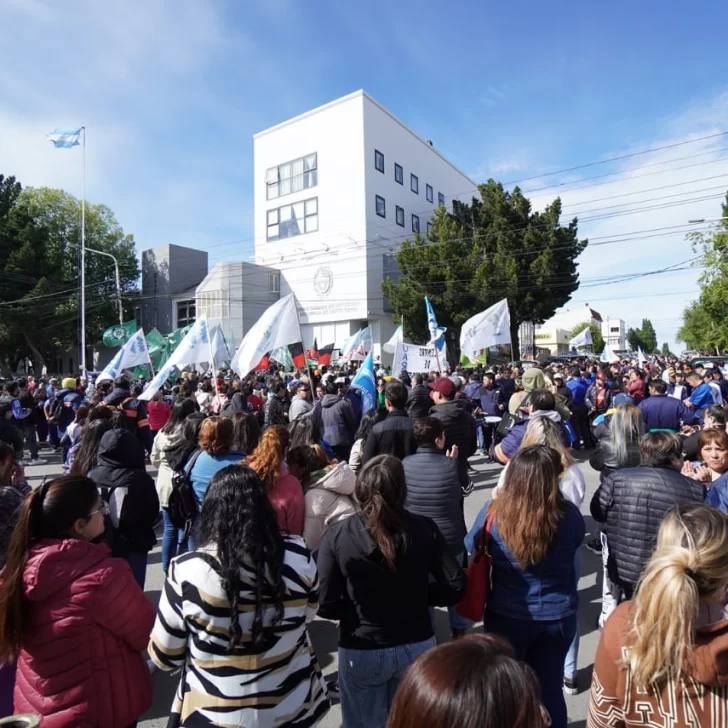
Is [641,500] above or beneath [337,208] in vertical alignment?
beneath

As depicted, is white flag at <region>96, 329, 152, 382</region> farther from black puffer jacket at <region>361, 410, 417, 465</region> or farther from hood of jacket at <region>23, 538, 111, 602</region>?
hood of jacket at <region>23, 538, 111, 602</region>

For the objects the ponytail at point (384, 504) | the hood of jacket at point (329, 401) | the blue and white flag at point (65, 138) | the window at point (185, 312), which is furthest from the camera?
the window at point (185, 312)

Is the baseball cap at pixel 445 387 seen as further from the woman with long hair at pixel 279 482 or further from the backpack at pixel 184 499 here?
the backpack at pixel 184 499

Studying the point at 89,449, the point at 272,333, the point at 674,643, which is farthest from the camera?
the point at 272,333

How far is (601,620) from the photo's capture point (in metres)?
4.28

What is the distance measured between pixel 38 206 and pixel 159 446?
48.6 m

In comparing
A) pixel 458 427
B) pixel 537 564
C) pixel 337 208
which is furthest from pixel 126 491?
pixel 337 208

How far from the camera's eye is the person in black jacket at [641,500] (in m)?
3.21

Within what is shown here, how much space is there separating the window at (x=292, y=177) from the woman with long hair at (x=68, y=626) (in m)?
38.9

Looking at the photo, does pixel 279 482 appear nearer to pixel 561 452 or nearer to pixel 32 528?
pixel 32 528

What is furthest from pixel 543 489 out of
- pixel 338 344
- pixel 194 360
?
pixel 338 344

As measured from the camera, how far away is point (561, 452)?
3.83 meters

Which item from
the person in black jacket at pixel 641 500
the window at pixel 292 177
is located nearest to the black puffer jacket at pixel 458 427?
the person in black jacket at pixel 641 500

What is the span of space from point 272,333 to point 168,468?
4848mm
